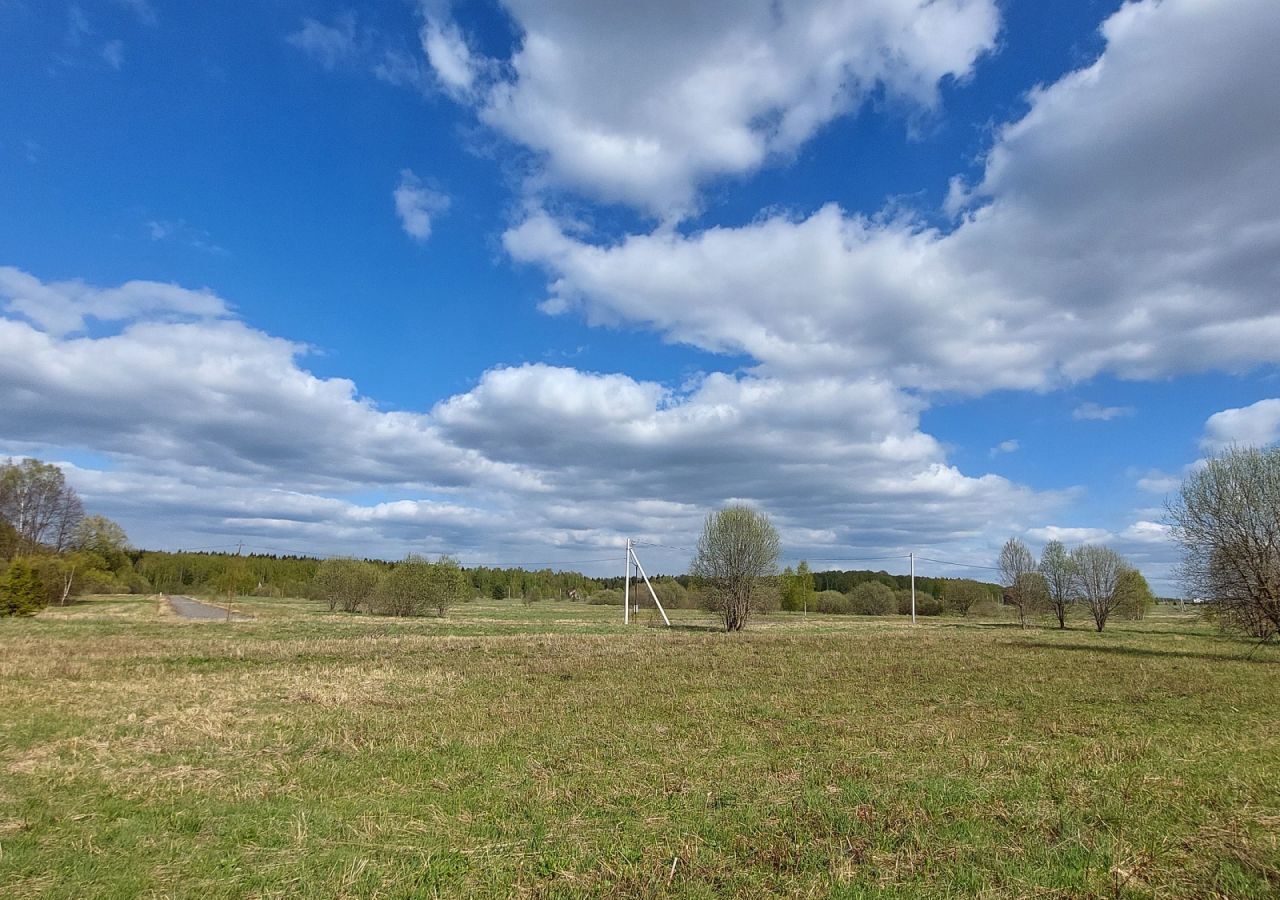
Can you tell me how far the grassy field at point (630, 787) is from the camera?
20.6 feet

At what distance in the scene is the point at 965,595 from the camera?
334 ft

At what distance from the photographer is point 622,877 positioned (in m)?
6.20

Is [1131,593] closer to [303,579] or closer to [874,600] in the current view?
[874,600]

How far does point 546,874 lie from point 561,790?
104 inches

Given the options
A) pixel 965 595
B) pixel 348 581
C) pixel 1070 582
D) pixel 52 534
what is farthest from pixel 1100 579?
pixel 52 534

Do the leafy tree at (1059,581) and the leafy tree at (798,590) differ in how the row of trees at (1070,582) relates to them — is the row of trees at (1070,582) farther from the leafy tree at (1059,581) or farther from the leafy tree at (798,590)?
the leafy tree at (798,590)

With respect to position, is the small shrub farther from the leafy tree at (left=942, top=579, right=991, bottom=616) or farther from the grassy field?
the grassy field

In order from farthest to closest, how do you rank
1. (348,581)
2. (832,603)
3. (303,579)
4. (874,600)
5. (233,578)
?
(303,579) < (832,603) < (874,600) < (348,581) < (233,578)

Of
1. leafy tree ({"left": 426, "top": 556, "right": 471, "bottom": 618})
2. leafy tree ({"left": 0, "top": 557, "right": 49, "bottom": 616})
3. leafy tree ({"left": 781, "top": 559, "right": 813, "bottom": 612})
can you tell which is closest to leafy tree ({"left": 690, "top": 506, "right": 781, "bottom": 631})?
leafy tree ({"left": 426, "top": 556, "right": 471, "bottom": 618})

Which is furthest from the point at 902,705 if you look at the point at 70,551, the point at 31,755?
the point at 70,551

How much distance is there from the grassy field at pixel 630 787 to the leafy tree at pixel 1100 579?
185 ft

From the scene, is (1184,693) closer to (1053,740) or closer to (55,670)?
(1053,740)

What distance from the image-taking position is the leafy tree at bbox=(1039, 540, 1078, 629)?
6900cm

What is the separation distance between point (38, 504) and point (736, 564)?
79645 millimetres
